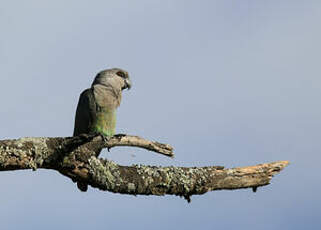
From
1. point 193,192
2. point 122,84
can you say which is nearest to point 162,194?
point 193,192

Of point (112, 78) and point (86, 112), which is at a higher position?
point (112, 78)

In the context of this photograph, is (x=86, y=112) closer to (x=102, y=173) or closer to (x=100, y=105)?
(x=100, y=105)

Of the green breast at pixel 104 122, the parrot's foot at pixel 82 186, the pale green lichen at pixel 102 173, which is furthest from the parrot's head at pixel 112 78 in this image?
the pale green lichen at pixel 102 173

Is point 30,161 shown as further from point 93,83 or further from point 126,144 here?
point 93,83

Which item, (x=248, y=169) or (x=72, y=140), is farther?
(x=248, y=169)

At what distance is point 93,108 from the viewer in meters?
6.97

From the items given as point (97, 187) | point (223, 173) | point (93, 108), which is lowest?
point (97, 187)

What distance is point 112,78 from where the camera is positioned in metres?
7.29

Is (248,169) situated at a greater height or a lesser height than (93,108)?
lesser

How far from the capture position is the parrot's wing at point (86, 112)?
6977 mm

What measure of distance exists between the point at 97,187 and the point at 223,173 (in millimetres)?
1185

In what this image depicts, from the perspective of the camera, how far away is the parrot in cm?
695

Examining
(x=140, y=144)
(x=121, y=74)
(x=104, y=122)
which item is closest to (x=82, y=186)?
(x=140, y=144)

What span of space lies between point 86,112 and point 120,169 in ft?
7.75
